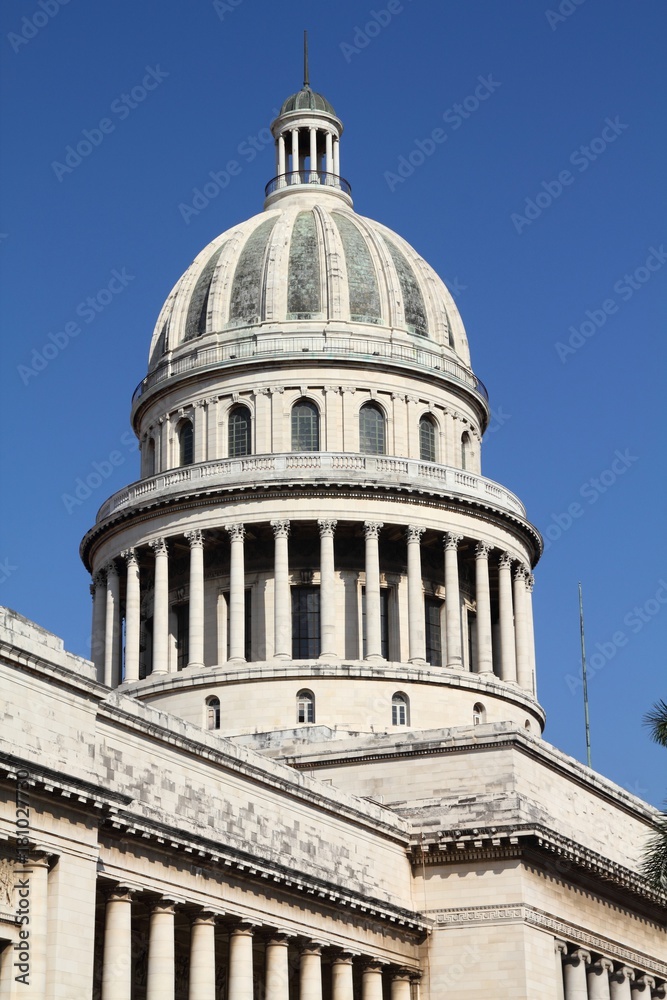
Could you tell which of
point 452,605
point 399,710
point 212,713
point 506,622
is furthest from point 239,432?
point 399,710

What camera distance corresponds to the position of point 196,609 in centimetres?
8000

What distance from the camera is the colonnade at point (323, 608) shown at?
7962 cm

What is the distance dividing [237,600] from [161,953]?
33133mm

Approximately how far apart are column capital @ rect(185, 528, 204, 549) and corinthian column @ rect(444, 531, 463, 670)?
11357 millimetres

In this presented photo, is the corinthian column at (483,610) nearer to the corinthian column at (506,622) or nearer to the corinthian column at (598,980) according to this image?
the corinthian column at (506,622)

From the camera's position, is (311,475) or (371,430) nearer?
(311,475)

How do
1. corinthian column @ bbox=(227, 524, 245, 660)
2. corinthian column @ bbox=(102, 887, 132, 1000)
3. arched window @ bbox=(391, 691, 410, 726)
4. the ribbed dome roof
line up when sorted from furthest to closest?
the ribbed dome roof, corinthian column @ bbox=(227, 524, 245, 660), arched window @ bbox=(391, 691, 410, 726), corinthian column @ bbox=(102, 887, 132, 1000)

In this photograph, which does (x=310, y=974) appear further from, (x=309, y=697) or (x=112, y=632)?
(x=112, y=632)

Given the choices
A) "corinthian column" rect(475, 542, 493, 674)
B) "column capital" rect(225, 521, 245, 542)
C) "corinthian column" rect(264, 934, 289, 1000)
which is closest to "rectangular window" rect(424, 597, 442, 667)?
"corinthian column" rect(475, 542, 493, 674)

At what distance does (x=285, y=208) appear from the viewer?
9262cm

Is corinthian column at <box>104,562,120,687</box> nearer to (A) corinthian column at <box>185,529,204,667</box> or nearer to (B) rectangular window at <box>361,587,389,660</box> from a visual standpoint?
(A) corinthian column at <box>185,529,204,667</box>

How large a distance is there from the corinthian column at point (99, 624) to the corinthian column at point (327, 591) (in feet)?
37.5

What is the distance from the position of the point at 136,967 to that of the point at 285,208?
166 ft

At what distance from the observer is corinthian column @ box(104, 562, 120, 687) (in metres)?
83.1
